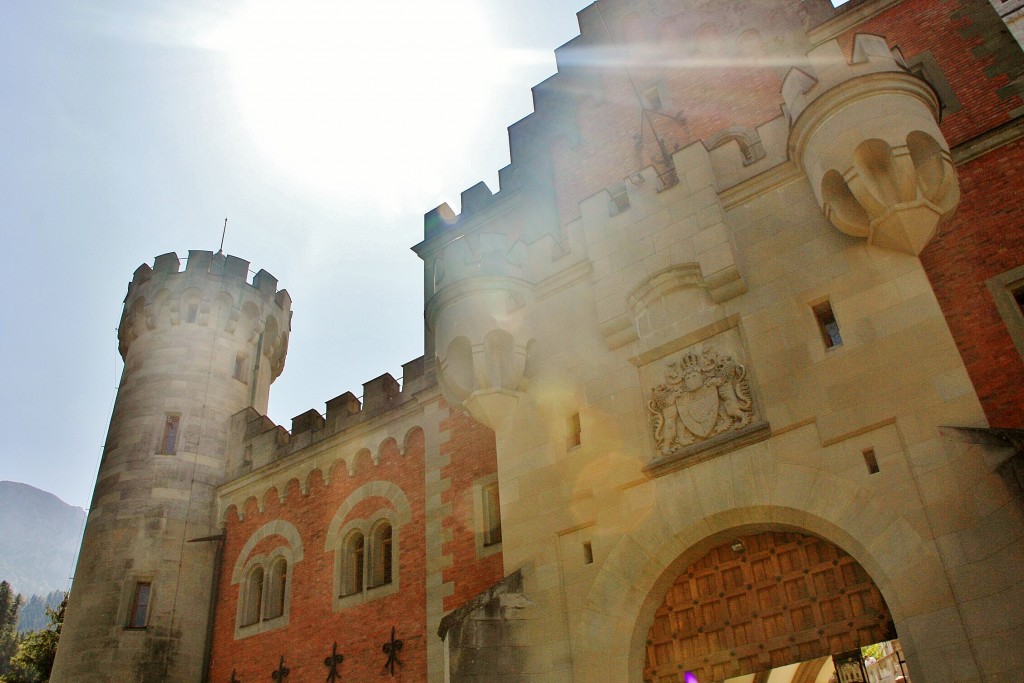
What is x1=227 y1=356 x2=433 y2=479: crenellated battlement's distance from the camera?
56.3 feet

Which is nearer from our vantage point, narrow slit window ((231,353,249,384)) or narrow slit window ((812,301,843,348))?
narrow slit window ((812,301,843,348))

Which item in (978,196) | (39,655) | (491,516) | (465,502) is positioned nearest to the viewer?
(978,196)

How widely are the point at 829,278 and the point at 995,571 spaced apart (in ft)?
12.2

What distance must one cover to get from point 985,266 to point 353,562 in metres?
12.6

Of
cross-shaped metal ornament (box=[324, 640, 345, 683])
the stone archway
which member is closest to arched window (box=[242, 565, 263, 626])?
cross-shaped metal ornament (box=[324, 640, 345, 683])

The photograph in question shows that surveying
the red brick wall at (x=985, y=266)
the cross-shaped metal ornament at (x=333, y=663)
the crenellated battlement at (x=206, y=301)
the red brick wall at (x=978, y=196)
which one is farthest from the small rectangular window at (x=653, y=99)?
the crenellated battlement at (x=206, y=301)

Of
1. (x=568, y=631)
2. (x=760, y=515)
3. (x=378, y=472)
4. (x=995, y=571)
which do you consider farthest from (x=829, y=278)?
(x=378, y=472)

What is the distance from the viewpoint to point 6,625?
80938 millimetres

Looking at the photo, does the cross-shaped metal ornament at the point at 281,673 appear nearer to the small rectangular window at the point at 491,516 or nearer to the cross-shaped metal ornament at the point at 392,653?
the cross-shaped metal ornament at the point at 392,653

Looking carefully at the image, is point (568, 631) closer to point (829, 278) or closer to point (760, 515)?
point (760, 515)

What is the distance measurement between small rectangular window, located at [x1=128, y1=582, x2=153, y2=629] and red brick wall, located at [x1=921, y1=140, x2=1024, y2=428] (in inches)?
661

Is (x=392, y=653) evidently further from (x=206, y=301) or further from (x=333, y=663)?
(x=206, y=301)

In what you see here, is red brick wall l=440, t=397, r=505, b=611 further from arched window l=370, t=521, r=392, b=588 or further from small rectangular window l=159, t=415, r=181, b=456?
small rectangular window l=159, t=415, r=181, b=456

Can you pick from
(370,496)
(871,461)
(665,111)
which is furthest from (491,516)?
(665,111)
